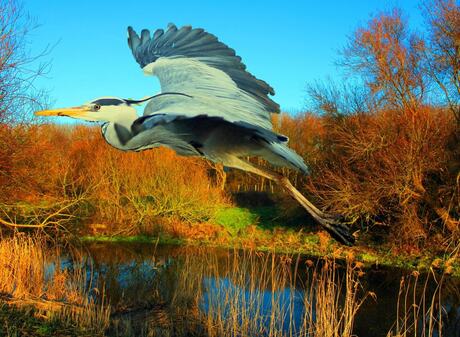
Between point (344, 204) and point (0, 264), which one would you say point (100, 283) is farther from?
point (344, 204)

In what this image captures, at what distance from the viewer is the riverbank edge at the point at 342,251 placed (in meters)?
11.7

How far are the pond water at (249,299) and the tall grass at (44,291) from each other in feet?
1.14

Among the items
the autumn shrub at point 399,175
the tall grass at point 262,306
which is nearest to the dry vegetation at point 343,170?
the autumn shrub at point 399,175

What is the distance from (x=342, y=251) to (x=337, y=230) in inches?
374

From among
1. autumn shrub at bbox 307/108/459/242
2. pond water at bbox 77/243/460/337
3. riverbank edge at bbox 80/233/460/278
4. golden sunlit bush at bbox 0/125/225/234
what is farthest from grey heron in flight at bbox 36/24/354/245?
golden sunlit bush at bbox 0/125/225/234

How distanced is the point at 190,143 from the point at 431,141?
37.7 feet

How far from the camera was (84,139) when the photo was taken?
1741 cm

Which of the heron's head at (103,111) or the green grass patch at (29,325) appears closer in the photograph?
the heron's head at (103,111)

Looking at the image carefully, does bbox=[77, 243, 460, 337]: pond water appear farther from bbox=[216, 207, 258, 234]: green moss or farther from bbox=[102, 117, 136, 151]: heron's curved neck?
bbox=[216, 207, 258, 234]: green moss

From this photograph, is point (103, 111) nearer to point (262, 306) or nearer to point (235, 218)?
point (262, 306)

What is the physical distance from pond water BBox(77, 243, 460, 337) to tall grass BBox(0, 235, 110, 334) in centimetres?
35

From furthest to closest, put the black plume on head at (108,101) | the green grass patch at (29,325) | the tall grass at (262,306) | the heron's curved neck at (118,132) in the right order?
the green grass patch at (29,325), the tall grass at (262,306), the black plume on head at (108,101), the heron's curved neck at (118,132)

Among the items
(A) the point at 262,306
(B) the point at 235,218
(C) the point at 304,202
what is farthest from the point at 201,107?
(B) the point at 235,218

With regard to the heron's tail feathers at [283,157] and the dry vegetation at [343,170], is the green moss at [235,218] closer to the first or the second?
the dry vegetation at [343,170]
